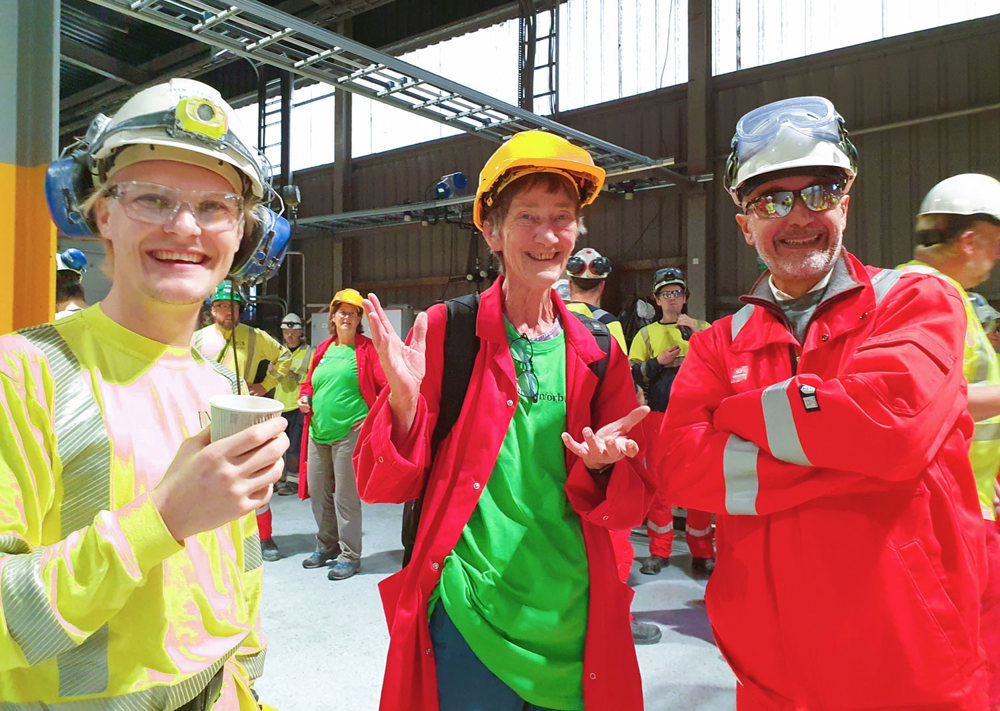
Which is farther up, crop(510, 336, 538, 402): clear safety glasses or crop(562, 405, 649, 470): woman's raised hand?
crop(510, 336, 538, 402): clear safety glasses

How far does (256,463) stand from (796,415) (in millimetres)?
1189

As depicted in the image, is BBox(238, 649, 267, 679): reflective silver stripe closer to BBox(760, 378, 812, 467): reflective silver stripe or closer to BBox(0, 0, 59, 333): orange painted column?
BBox(760, 378, 812, 467): reflective silver stripe

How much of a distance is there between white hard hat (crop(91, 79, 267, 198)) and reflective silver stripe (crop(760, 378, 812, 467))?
128 centimetres

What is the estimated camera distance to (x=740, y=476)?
164cm

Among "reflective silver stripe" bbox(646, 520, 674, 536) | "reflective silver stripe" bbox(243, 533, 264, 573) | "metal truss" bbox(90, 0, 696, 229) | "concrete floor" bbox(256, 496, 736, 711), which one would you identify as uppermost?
"metal truss" bbox(90, 0, 696, 229)

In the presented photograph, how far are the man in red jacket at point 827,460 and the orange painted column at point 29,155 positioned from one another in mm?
2572

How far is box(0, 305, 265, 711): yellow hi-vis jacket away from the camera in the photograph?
0.97 m

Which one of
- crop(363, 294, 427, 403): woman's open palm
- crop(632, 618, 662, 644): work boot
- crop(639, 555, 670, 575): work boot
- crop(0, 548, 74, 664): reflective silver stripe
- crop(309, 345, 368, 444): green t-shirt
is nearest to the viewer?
crop(0, 548, 74, 664): reflective silver stripe

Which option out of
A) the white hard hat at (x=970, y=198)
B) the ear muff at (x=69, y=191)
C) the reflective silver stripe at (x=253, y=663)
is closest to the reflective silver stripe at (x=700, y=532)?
the white hard hat at (x=970, y=198)

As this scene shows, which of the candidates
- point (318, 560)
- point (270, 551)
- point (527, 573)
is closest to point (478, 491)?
point (527, 573)

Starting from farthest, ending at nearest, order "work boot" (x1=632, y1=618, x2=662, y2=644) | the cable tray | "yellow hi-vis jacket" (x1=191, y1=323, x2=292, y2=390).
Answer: "yellow hi-vis jacket" (x1=191, y1=323, x2=292, y2=390)
the cable tray
"work boot" (x1=632, y1=618, x2=662, y2=644)

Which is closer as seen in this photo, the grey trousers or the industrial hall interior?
the industrial hall interior

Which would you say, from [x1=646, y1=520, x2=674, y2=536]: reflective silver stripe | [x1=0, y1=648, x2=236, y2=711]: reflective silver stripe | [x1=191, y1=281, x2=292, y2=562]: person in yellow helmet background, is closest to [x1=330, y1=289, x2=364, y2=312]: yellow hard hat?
[x1=191, y1=281, x2=292, y2=562]: person in yellow helmet background

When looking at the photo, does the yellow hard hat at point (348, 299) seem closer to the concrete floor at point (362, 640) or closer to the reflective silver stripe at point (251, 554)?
the concrete floor at point (362, 640)
